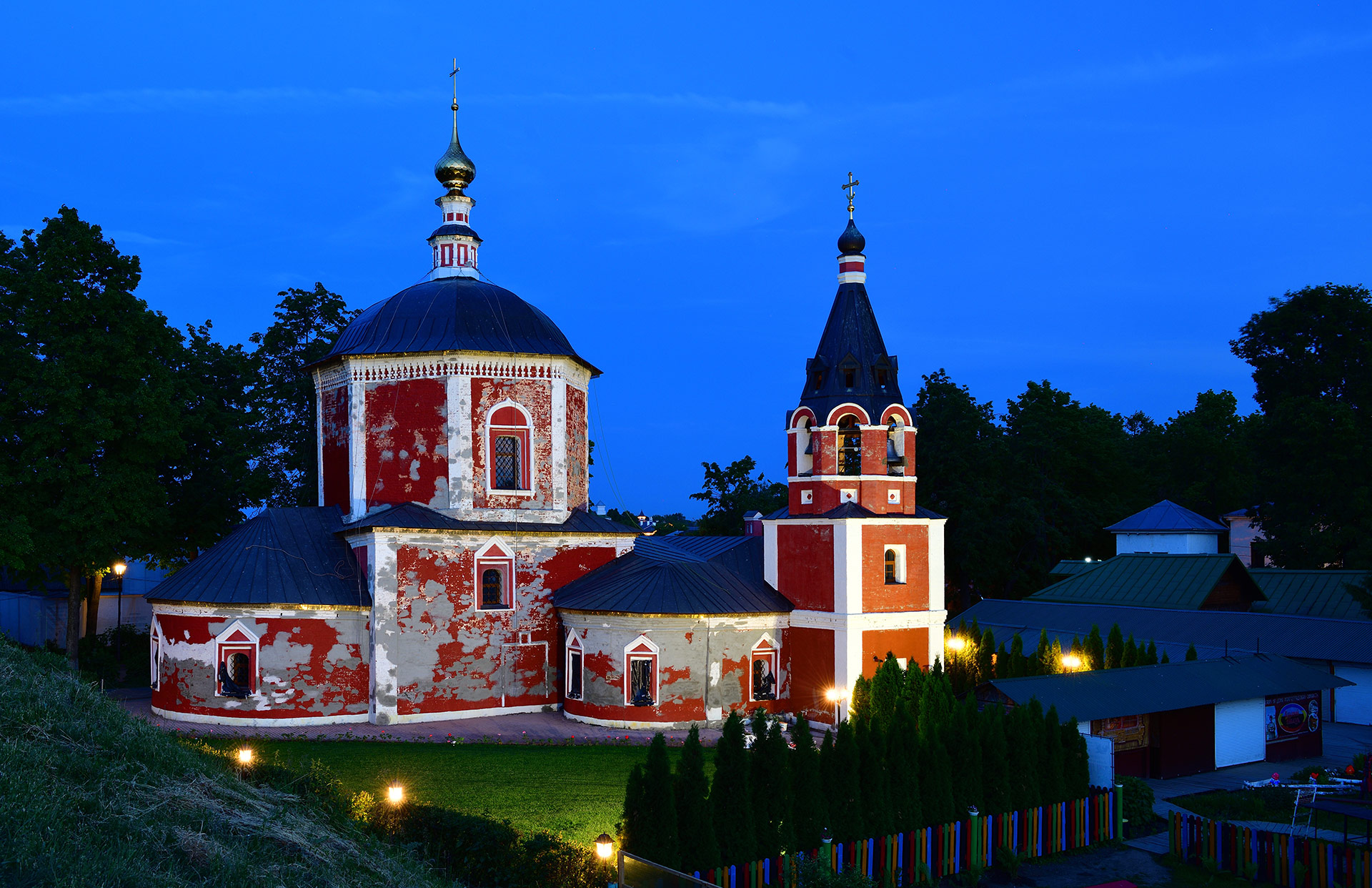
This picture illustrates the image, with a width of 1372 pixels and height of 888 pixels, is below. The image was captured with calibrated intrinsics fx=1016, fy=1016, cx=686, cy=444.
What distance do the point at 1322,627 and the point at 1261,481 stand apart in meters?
9.93

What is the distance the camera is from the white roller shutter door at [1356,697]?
1031 inches

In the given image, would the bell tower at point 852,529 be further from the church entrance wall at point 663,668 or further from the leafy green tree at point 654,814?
the leafy green tree at point 654,814

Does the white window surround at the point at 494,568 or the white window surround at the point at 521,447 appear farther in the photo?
the white window surround at the point at 521,447

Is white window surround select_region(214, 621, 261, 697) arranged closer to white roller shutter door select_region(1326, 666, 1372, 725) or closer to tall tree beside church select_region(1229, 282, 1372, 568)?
white roller shutter door select_region(1326, 666, 1372, 725)

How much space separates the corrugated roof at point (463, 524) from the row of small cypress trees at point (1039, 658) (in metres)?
9.29

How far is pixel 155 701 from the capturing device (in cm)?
2445

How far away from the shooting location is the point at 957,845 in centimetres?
1512

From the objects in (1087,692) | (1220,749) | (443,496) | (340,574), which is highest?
(443,496)

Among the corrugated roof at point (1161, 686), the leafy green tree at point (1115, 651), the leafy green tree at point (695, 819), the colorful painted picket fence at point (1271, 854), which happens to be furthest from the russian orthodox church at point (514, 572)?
the leafy green tree at point (695, 819)

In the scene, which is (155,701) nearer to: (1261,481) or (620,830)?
(620,830)

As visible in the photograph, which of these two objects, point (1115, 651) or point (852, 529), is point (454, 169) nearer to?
point (852, 529)

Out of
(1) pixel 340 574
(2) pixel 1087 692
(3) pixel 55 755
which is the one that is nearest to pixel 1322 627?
(2) pixel 1087 692

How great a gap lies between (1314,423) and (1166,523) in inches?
387

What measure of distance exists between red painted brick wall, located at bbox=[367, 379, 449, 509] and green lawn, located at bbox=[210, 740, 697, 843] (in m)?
6.67
